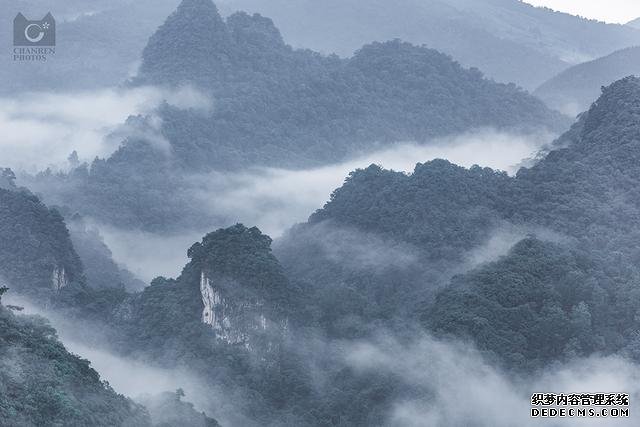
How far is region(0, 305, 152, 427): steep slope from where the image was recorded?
35.8 meters

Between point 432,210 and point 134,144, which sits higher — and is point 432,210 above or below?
below

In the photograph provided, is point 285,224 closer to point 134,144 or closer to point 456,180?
point 134,144

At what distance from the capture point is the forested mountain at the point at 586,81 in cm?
9431

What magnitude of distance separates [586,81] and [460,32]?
3199 cm

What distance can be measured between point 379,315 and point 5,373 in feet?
60.2

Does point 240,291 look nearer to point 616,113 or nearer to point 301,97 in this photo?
point 616,113

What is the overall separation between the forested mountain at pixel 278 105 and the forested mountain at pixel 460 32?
35371 mm

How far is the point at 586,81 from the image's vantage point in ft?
319

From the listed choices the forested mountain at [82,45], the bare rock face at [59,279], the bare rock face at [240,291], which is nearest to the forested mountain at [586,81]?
the forested mountain at [82,45]

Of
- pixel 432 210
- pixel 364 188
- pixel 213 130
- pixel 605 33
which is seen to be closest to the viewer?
pixel 432 210

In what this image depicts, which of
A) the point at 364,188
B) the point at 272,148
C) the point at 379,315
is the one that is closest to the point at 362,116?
the point at 272,148

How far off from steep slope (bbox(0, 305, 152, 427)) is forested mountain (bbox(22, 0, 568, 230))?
33.8 m

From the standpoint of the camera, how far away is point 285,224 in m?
74.8

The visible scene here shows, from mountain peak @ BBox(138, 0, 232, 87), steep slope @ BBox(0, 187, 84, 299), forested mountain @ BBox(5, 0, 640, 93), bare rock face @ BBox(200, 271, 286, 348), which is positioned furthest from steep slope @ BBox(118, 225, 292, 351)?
forested mountain @ BBox(5, 0, 640, 93)
